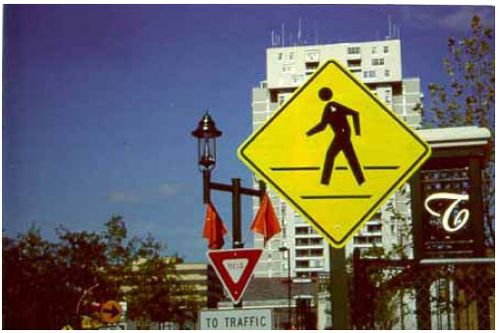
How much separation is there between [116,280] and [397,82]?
3.52 meters

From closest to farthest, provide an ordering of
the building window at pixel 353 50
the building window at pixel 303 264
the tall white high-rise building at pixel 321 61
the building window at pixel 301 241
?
the tall white high-rise building at pixel 321 61 → the building window at pixel 353 50 → the building window at pixel 301 241 → the building window at pixel 303 264

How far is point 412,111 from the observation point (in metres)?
6.82

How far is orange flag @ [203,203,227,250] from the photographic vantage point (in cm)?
608

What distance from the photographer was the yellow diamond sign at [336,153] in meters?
3.57

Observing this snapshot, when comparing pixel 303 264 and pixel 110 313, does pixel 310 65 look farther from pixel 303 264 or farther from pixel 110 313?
pixel 303 264

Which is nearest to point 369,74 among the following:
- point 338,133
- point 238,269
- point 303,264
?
point 238,269

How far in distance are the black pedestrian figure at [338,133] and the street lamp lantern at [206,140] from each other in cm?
259

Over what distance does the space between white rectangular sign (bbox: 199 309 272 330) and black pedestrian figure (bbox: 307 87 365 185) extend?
1.50 m

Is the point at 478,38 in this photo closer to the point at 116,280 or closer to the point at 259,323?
the point at 259,323

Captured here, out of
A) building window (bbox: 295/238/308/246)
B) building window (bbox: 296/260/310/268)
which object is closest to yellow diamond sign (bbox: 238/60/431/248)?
building window (bbox: 295/238/308/246)

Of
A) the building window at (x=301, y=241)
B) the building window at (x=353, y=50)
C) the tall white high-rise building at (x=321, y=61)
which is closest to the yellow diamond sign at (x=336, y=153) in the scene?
the tall white high-rise building at (x=321, y=61)

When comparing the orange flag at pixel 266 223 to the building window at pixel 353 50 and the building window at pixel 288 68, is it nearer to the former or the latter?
the building window at pixel 288 68

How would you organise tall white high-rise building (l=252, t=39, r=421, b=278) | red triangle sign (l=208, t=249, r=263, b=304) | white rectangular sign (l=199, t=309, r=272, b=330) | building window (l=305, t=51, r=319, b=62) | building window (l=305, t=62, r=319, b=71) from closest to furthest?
1. white rectangular sign (l=199, t=309, r=272, b=330)
2. red triangle sign (l=208, t=249, r=263, b=304)
3. tall white high-rise building (l=252, t=39, r=421, b=278)
4. building window (l=305, t=62, r=319, b=71)
5. building window (l=305, t=51, r=319, b=62)

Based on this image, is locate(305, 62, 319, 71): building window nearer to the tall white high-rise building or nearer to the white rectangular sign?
the tall white high-rise building
